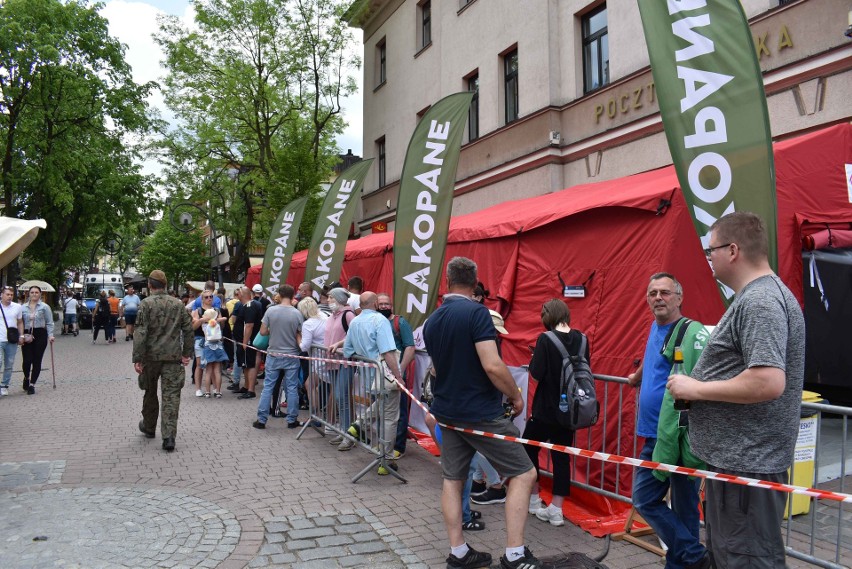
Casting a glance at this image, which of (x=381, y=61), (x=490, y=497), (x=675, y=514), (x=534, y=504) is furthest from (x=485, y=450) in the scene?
(x=381, y=61)

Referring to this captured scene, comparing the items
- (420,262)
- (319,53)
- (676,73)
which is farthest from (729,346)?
(319,53)

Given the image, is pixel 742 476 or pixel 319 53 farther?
pixel 319 53

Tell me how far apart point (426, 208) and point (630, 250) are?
102 inches

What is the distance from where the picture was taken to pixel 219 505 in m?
5.19

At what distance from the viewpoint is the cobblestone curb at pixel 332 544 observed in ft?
13.4

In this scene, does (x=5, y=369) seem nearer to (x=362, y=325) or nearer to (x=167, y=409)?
(x=167, y=409)

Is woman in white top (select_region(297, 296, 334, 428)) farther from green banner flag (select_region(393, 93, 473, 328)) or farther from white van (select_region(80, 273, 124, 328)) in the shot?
white van (select_region(80, 273, 124, 328))

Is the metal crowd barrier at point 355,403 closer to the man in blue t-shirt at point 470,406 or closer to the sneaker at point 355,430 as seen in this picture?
the sneaker at point 355,430

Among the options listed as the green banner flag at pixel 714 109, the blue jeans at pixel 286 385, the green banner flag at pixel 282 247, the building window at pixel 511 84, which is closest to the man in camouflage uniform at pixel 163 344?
the blue jeans at pixel 286 385

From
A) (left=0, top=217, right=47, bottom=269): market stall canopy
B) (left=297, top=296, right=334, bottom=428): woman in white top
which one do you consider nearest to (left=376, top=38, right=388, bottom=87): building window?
(left=297, top=296, right=334, bottom=428): woman in white top

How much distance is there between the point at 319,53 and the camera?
26016mm

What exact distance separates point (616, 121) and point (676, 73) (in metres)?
6.95

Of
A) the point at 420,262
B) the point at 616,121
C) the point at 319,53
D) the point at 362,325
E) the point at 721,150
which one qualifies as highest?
the point at 319,53

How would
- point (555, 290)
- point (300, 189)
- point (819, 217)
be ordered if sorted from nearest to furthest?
1. point (819, 217)
2. point (555, 290)
3. point (300, 189)
